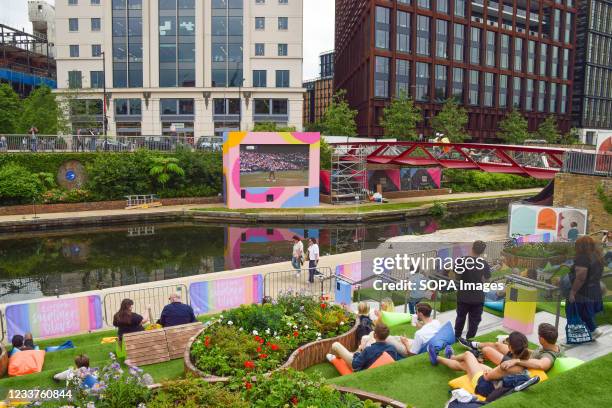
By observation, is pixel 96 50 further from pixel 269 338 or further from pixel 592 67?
pixel 592 67

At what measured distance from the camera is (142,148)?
40.0 m

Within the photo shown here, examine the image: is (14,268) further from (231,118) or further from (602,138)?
(231,118)

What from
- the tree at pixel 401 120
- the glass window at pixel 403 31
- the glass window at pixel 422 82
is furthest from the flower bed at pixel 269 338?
the glass window at pixel 422 82

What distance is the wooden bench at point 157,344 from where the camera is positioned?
9.32 meters

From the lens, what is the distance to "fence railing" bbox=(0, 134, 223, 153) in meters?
37.1

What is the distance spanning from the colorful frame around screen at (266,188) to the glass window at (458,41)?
44516 mm

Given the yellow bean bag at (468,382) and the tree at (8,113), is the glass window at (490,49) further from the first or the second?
the yellow bean bag at (468,382)

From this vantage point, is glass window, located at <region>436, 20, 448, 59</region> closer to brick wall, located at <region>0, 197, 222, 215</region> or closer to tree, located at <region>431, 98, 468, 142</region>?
tree, located at <region>431, 98, 468, 142</region>

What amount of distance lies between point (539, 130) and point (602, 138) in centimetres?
6472

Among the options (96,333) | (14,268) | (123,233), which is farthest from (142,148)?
(96,333)

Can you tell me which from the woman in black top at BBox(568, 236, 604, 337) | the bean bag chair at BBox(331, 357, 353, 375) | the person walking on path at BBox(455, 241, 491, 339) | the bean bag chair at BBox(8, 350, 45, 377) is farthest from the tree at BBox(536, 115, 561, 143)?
the bean bag chair at BBox(8, 350, 45, 377)

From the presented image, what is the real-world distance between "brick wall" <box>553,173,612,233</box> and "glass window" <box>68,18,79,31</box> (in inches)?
2061

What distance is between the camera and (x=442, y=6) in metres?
72.7

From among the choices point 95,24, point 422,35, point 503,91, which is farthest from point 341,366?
point 503,91
